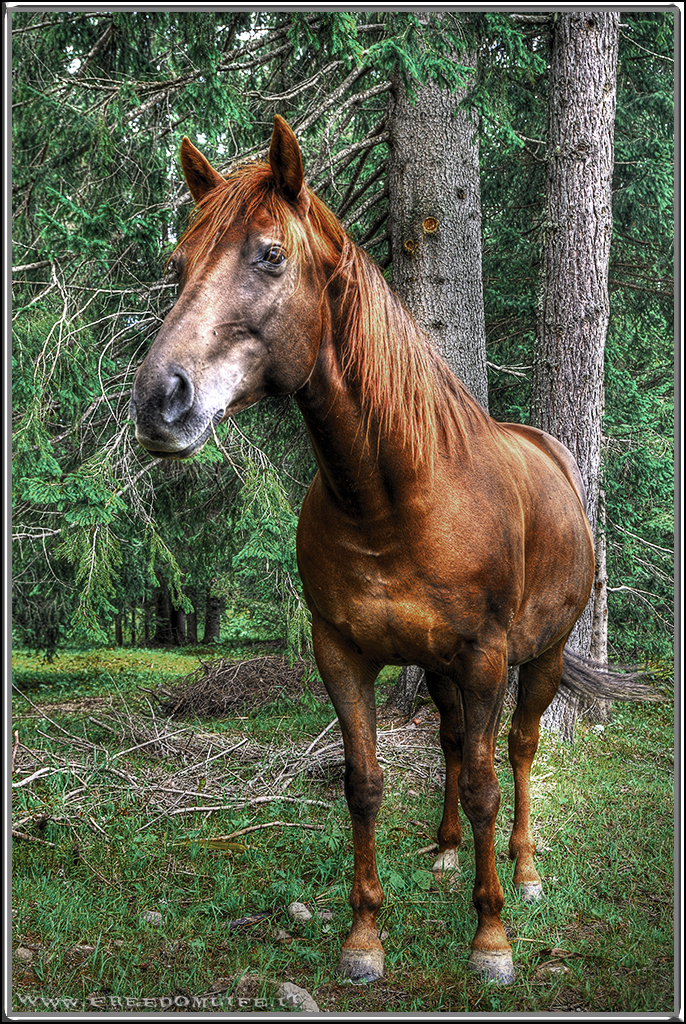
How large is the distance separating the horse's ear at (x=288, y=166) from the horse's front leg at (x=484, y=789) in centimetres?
171

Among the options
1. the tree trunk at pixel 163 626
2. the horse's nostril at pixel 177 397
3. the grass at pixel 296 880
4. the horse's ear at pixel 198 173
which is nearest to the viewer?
the horse's nostril at pixel 177 397

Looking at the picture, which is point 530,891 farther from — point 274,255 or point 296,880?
point 274,255

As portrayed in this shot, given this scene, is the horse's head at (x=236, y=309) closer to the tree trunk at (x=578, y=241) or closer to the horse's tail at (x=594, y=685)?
the horse's tail at (x=594, y=685)

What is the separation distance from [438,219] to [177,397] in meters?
4.06

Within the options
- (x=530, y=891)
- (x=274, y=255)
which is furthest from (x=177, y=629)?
(x=274, y=255)

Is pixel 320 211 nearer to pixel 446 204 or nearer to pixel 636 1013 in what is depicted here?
pixel 636 1013

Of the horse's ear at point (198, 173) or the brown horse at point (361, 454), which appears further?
the horse's ear at point (198, 173)

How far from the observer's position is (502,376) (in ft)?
24.7

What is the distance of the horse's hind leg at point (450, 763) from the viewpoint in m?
3.57

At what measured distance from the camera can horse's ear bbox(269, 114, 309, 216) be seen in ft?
6.62

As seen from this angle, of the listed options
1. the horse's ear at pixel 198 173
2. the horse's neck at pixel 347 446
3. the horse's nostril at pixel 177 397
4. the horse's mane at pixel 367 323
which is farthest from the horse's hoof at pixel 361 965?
the horse's ear at pixel 198 173

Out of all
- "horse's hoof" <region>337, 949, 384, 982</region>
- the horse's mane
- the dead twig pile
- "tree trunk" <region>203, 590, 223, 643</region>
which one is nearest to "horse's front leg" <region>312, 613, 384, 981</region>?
"horse's hoof" <region>337, 949, 384, 982</region>

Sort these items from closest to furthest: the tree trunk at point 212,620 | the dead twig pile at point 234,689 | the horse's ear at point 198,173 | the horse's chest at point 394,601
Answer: the horse's ear at point 198,173
the horse's chest at point 394,601
the dead twig pile at point 234,689
the tree trunk at point 212,620

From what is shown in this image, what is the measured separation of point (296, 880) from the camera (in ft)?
11.4
